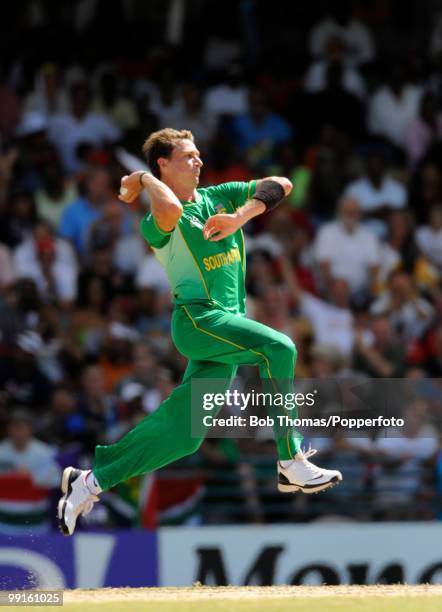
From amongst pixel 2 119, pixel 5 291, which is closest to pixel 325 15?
pixel 2 119

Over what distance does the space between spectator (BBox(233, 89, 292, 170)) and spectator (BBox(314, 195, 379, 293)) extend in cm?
160

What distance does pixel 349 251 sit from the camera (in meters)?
14.4

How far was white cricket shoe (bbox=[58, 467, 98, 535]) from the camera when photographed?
26.6 feet

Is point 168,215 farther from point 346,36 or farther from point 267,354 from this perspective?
point 346,36

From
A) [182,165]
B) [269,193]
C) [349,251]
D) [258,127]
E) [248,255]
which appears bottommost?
[269,193]

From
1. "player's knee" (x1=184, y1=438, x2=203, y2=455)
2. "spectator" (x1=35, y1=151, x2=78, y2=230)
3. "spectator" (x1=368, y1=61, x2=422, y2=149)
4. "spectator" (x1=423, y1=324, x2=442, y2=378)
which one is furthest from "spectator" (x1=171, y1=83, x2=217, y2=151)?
"player's knee" (x1=184, y1=438, x2=203, y2=455)

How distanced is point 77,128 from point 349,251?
3.17 meters

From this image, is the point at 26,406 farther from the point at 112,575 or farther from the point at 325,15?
the point at 325,15

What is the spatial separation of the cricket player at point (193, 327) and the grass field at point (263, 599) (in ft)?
2.00

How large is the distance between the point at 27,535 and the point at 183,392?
244 cm

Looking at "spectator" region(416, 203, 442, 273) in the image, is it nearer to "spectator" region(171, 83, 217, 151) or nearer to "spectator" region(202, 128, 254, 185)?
"spectator" region(202, 128, 254, 185)

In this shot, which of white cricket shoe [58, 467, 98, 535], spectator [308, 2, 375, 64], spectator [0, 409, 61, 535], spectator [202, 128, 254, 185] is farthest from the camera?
spectator [308, 2, 375, 64]

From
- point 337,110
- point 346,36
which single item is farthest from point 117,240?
point 346,36

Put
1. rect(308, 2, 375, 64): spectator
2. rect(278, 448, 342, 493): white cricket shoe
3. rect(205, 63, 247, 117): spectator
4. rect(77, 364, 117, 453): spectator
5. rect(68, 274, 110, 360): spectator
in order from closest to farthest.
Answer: rect(278, 448, 342, 493): white cricket shoe < rect(77, 364, 117, 453): spectator < rect(68, 274, 110, 360): spectator < rect(205, 63, 247, 117): spectator < rect(308, 2, 375, 64): spectator
